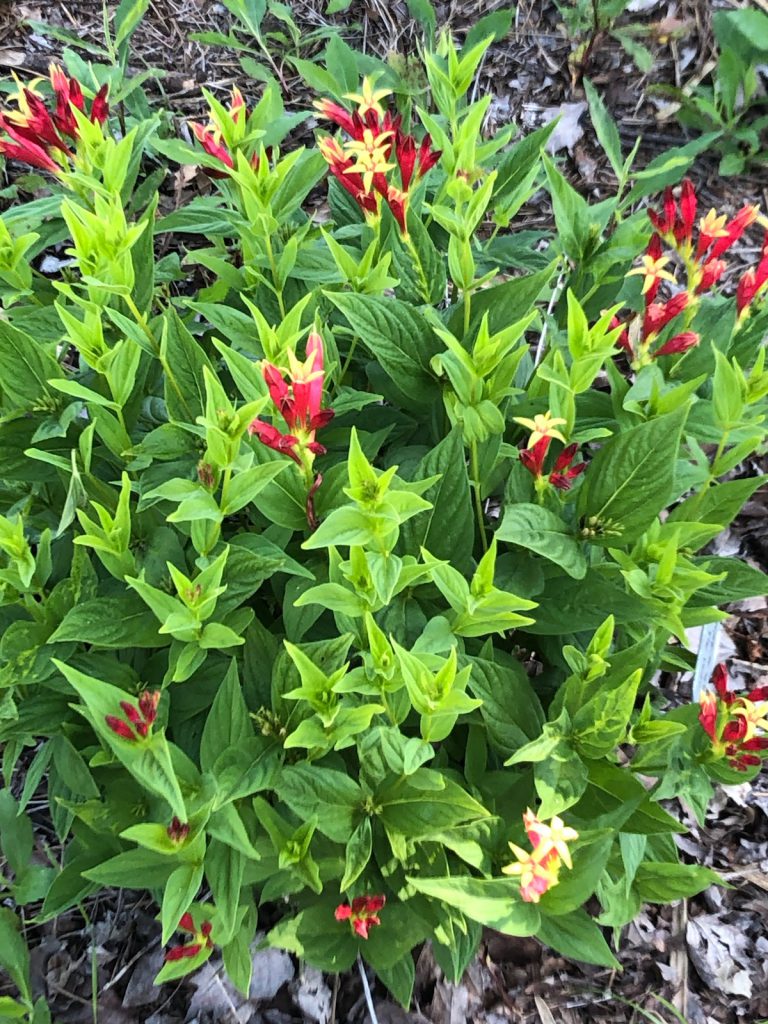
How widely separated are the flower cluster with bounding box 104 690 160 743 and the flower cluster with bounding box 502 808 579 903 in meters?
0.54

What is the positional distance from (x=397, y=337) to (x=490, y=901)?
0.99 metres

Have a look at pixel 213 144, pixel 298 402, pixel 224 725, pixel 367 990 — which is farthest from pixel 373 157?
pixel 367 990

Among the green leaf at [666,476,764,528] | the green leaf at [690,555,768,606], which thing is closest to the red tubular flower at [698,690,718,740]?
the green leaf at [690,555,768,606]

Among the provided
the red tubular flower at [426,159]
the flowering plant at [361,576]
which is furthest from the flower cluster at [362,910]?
the red tubular flower at [426,159]

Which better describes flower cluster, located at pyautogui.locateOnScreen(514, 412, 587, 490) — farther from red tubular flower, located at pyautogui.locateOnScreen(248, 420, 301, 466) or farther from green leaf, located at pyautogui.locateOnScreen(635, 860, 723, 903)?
green leaf, located at pyautogui.locateOnScreen(635, 860, 723, 903)

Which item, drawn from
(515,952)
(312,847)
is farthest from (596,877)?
(515,952)

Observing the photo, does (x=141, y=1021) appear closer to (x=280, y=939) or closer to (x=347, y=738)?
(x=280, y=939)

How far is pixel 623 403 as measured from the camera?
1.50 m

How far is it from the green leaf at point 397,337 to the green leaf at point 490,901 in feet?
2.97

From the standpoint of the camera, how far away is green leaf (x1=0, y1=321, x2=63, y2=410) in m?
1.43

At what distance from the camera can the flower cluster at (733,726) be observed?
132 cm

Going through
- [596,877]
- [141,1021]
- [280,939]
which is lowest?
[141,1021]

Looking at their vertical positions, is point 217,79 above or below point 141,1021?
above

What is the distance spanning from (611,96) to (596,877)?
2900 mm
